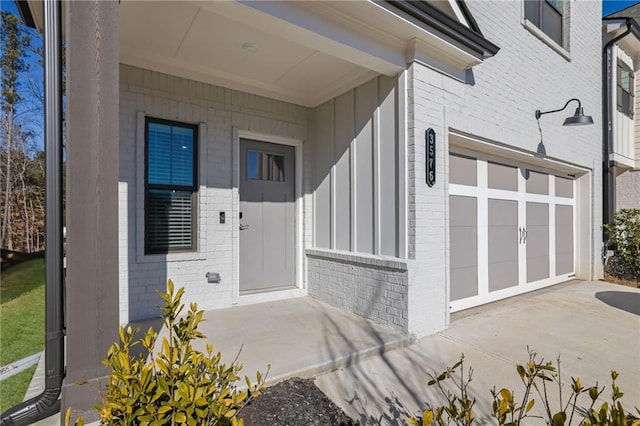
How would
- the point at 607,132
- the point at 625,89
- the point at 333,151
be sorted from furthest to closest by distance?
the point at 625,89 < the point at 607,132 < the point at 333,151

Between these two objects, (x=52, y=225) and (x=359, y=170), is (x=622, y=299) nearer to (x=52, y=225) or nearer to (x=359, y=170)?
(x=359, y=170)

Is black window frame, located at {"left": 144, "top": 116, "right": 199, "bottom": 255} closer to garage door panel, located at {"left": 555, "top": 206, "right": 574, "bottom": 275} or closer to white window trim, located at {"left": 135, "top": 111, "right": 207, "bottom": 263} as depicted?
white window trim, located at {"left": 135, "top": 111, "right": 207, "bottom": 263}

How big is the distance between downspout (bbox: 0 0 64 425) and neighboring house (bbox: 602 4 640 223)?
9.31 metres

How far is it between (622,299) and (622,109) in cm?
552

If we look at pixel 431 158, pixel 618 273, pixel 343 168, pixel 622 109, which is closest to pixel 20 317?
pixel 343 168

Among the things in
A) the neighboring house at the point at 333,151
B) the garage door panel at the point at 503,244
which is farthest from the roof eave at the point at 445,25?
the garage door panel at the point at 503,244

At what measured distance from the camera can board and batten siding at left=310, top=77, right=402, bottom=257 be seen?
3.88m

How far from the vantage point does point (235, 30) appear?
3.29 meters

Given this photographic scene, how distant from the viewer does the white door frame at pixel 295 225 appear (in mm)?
4391

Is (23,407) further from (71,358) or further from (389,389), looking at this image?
(389,389)

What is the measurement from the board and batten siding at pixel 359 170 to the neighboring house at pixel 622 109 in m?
6.30

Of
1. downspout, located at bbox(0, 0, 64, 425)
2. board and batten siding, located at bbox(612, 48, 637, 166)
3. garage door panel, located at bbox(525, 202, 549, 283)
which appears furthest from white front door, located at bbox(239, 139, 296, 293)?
board and batten siding, located at bbox(612, 48, 637, 166)

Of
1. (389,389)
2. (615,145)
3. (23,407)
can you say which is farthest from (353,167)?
(615,145)

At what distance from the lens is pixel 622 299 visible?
527 centimetres
